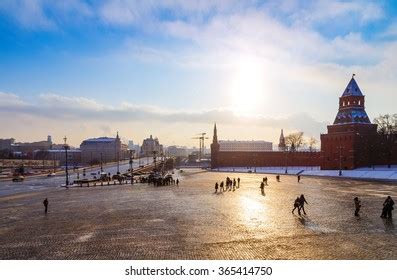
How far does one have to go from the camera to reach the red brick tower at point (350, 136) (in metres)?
67.4

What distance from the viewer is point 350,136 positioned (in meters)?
68.0

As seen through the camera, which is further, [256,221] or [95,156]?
[95,156]

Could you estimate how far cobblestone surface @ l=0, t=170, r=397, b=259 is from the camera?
13.0m

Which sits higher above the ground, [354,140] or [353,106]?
[353,106]

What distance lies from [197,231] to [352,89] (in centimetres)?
6201

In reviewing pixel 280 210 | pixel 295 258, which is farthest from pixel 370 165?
pixel 295 258

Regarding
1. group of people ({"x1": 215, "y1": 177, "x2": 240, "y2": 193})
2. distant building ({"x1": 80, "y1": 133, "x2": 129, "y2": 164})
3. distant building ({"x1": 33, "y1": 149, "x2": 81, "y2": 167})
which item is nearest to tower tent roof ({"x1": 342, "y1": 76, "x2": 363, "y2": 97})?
group of people ({"x1": 215, "y1": 177, "x2": 240, "y2": 193})

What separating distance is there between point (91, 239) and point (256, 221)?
8.11 meters

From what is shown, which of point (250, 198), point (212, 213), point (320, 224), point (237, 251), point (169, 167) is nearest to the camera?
point (237, 251)

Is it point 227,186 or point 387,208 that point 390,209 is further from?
point 227,186

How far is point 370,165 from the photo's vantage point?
220 feet

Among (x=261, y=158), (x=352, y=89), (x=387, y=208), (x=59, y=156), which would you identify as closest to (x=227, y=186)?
(x=387, y=208)

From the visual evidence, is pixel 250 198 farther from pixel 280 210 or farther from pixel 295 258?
pixel 295 258
